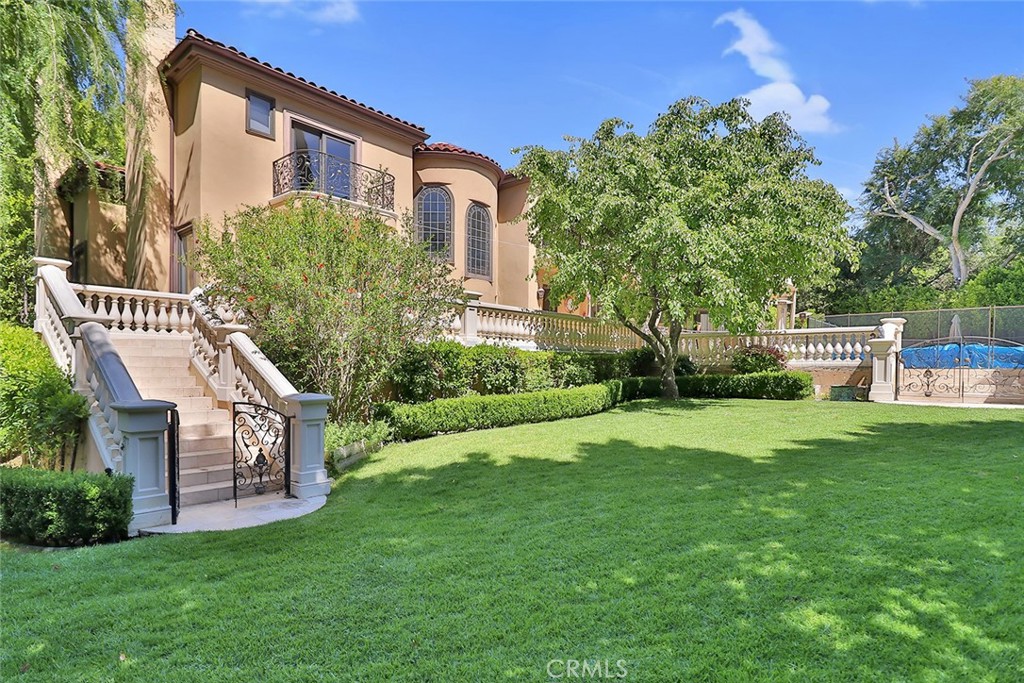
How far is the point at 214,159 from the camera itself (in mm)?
12039

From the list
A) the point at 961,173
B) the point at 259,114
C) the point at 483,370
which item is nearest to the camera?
the point at 483,370

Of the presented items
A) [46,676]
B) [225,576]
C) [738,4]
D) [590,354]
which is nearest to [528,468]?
[225,576]

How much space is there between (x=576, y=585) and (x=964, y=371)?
16.5m

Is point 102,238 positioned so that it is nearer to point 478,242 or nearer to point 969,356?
point 478,242

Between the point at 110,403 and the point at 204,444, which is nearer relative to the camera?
the point at 110,403

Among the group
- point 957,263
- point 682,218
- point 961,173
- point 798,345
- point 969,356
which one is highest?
point 961,173

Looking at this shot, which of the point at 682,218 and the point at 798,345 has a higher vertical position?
the point at 682,218

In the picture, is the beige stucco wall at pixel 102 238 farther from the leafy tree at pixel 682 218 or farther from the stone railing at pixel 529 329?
the leafy tree at pixel 682 218

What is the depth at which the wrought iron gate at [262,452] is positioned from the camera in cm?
648

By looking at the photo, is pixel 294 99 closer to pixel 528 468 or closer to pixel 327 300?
pixel 327 300

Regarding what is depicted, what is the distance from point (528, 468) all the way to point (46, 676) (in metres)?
4.97

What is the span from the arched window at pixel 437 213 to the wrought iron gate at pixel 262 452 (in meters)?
10.6

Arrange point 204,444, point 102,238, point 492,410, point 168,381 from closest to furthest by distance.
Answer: point 204,444 < point 168,381 < point 492,410 < point 102,238

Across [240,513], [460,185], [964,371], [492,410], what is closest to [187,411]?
[240,513]
